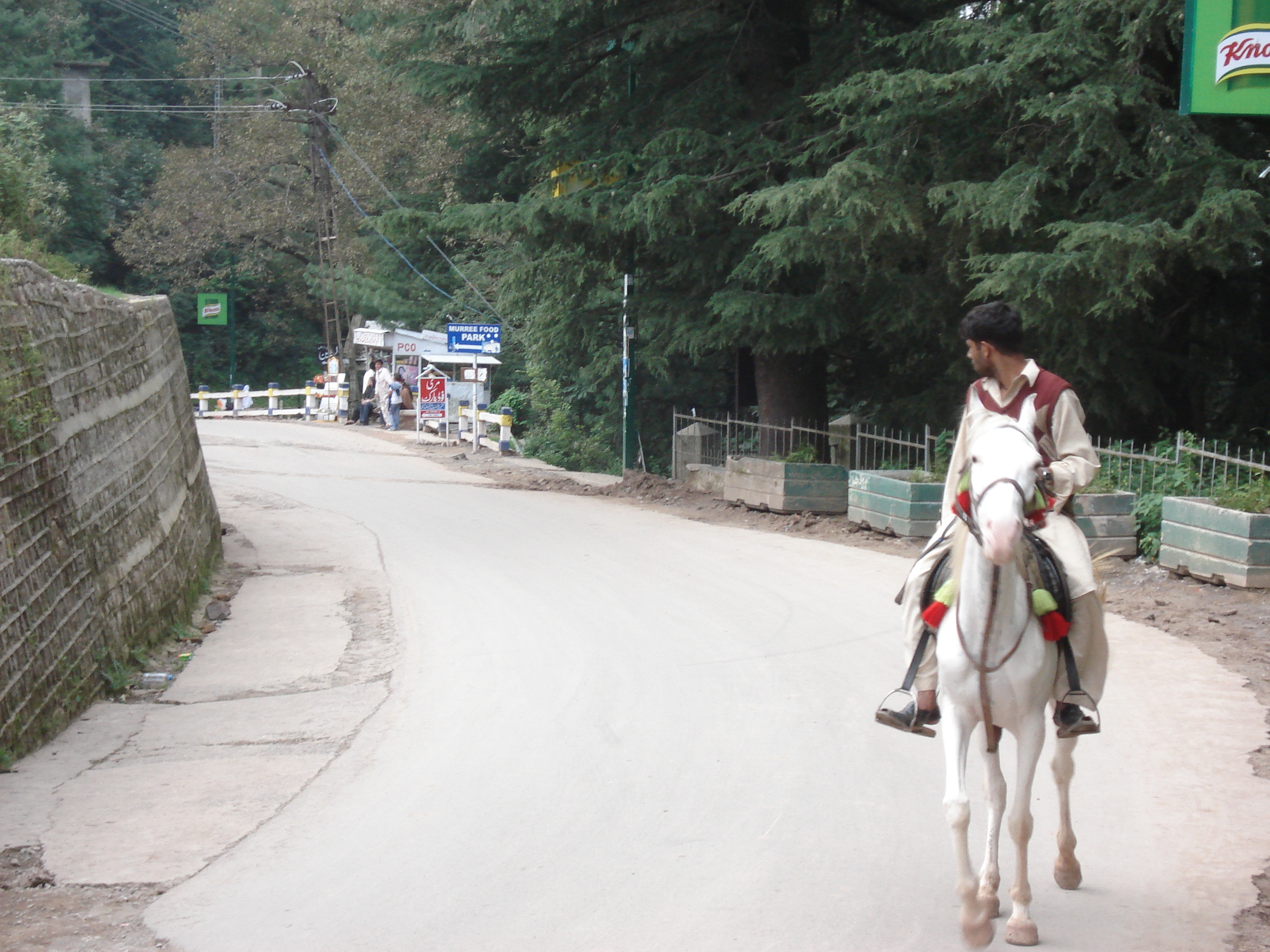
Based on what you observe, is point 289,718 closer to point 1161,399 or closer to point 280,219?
point 1161,399

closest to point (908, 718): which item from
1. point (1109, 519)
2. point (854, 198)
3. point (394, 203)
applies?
point (1109, 519)

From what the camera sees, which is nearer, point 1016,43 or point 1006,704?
point 1006,704

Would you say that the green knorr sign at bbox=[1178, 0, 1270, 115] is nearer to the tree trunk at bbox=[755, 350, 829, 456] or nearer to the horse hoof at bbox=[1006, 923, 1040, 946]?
the tree trunk at bbox=[755, 350, 829, 456]

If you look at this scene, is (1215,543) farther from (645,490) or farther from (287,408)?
(287,408)

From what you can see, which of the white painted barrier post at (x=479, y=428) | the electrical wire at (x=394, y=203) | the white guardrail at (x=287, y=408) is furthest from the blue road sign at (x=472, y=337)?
the white guardrail at (x=287, y=408)

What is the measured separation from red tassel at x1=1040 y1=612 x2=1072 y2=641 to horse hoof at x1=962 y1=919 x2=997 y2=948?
108 centimetres

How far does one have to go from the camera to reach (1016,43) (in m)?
13.4

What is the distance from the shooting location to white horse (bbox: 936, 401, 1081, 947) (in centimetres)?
431

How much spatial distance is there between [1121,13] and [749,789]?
35.7 ft

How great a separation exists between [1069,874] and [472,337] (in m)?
25.0

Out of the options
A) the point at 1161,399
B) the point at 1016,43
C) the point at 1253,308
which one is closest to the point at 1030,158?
the point at 1016,43

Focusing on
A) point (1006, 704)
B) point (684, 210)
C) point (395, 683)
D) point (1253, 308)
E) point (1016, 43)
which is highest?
point (1016, 43)

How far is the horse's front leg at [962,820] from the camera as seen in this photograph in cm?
430

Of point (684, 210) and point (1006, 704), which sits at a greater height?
point (684, 210)
